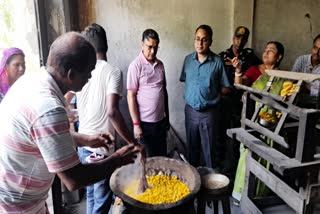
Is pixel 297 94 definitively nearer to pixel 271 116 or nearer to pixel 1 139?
pixel 271 116

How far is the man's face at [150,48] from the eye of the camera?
3570 millimetres

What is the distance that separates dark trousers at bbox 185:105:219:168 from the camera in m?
3.79

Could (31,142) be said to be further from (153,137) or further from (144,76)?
(153,137)

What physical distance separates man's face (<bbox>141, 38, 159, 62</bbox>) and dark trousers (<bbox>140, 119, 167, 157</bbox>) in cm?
82

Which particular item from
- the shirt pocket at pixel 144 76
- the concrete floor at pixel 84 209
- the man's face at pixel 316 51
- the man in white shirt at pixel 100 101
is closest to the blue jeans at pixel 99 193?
the man in white shirt at pixel 100 101

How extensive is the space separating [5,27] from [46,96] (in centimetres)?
225

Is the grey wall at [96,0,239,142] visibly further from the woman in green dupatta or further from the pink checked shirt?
the woman in green dupatta

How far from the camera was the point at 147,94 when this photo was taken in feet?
12.2

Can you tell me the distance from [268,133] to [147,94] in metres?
1.53

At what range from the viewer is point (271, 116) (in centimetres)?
302

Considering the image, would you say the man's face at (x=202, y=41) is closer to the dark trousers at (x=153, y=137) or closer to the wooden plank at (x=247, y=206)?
the dark trousers at (x=153, y=137)

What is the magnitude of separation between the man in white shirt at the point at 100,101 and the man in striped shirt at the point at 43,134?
1161 mm

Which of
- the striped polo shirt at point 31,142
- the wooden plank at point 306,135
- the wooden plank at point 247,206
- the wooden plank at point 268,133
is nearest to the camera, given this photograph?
the striped polo shirt at point 31,142

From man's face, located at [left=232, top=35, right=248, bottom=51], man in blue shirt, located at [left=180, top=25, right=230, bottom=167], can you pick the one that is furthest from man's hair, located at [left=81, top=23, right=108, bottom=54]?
man's face, located at [left=232, top=35, right=248, bottom=51]
